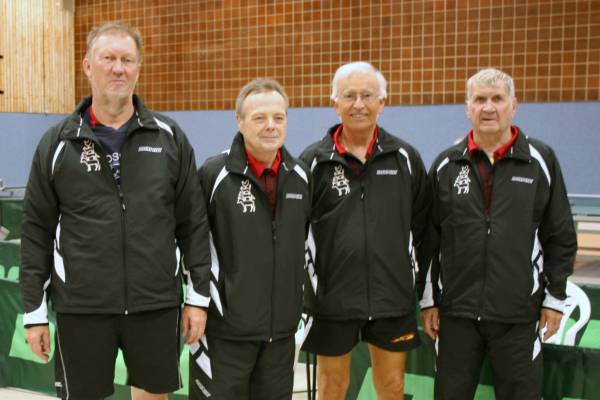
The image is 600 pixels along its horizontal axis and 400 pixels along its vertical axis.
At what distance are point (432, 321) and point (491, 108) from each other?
96 centimetres

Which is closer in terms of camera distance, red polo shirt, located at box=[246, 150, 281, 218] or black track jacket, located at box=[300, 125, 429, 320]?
red polo shirt, located at box=[246, 150, 281, 218]

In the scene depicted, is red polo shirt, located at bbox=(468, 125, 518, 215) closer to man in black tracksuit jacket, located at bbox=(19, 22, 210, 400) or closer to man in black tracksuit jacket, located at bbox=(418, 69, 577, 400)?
man in black tracksuit jacket, located at bbox=(418, 69, 577, 400)

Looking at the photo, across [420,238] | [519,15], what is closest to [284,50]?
[519,15]

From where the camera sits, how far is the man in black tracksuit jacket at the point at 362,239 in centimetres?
286

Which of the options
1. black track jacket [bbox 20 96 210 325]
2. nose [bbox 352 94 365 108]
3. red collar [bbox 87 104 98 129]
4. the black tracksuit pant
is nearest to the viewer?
black track jacket [bbox 20 96 210 325]

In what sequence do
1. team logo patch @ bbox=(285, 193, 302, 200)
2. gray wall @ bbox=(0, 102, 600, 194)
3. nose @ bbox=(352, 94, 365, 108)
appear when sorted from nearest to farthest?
team logo patch @ bbox=(285, 193, 302, 200) < nose @ bbox=(352, 94, 365, 108) < gray wall @ bbox=(0, 102, 600, 194)

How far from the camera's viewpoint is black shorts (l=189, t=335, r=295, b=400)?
102 inches

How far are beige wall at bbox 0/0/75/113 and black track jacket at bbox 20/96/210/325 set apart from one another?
30.9 ft

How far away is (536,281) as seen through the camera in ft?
9.25

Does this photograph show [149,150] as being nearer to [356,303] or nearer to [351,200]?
[351,200]

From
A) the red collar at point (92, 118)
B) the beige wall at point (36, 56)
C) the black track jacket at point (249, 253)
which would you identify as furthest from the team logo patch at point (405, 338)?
the beige wall at point (36, 56)

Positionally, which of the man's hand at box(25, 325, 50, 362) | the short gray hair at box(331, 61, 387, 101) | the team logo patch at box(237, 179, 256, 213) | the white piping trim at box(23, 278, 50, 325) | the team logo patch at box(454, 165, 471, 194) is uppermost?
the short gray hair at box(331, 61, 387, 101)

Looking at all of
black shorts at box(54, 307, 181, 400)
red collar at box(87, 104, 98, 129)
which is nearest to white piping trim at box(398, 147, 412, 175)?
black shorts at box(54, 307, 181, 400)

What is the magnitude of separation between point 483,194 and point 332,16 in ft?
24.1
